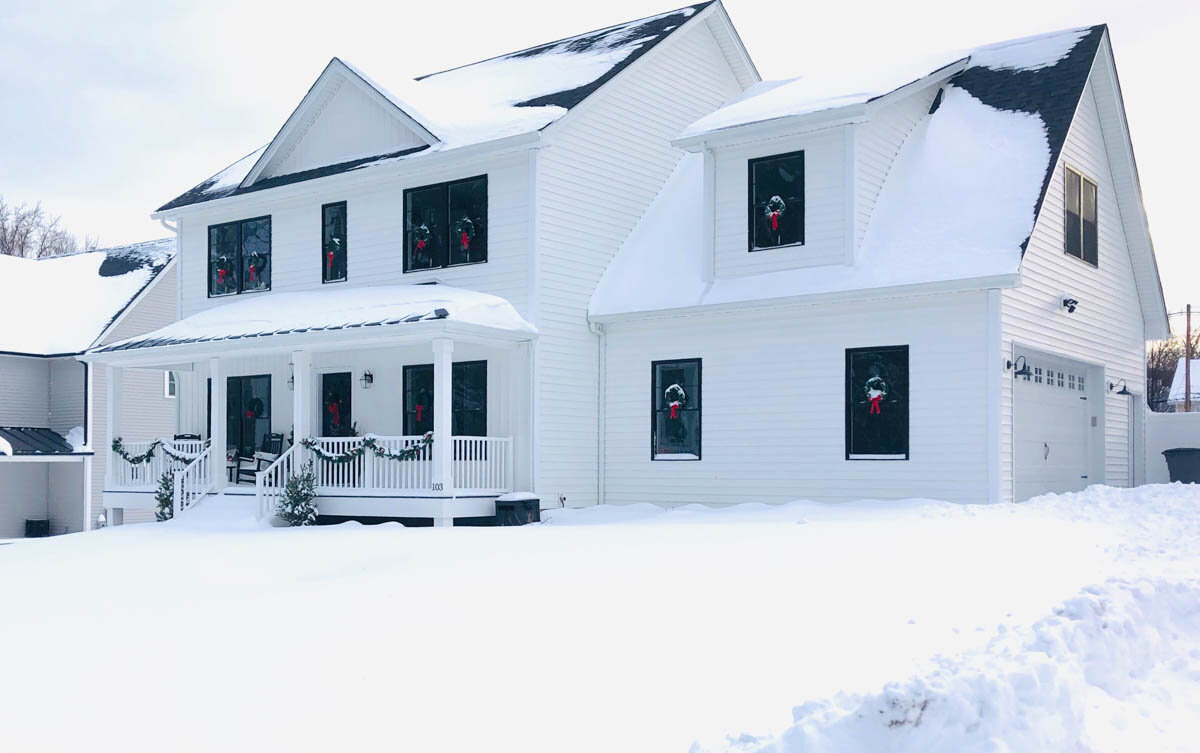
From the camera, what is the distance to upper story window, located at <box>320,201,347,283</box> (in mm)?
20516

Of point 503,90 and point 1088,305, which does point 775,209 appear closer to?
point 1088,305

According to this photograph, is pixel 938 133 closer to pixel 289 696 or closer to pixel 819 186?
pixel 819 186

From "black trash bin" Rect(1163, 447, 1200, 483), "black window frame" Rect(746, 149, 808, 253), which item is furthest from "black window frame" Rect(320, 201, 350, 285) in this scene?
"black trash bin" Rect(1163, 447, 1200, 483)

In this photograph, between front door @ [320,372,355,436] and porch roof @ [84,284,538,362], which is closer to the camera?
porch roof @ [84,284,538,362]

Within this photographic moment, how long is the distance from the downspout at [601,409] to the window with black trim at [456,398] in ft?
5.79

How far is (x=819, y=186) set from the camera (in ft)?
54.2

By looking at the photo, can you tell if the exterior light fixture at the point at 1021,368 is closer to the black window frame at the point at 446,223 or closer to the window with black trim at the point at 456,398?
the window with black trim at the point at 456,398

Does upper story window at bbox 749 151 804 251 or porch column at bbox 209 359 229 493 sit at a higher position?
upper story window at bbox 749 151 804 251

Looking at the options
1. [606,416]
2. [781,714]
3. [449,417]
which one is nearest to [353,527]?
[449,417]

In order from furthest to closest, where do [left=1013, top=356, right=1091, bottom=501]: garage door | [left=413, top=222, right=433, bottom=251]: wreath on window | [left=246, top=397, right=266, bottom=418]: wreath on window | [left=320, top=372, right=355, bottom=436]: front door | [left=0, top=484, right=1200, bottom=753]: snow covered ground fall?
[left=246, top=397, right=266, bottom=418]: wreath on window
[left=320, top=372, right=355, bottom=436]: front door
[left=413, top=222, right=433, bottom=251]: wreath on window
[left=1013, top=356, right=1091, bottom=501]: garage door
[left=0, top=484, right=1200, bottom=753]: snow covered ground

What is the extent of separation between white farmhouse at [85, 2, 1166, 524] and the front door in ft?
0.14

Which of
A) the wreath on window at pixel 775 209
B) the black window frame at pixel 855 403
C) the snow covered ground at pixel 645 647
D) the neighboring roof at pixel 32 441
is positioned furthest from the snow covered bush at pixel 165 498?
the neighboring roof at pixel 32 441

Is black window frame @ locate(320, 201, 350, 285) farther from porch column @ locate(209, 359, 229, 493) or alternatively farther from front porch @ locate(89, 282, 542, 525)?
porch column @ locate(209, 359, 229, 493)

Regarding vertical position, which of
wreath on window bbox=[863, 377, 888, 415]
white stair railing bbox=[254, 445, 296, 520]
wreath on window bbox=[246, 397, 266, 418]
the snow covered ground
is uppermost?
wreath on window bbox=[863, 377, 888, 415]
